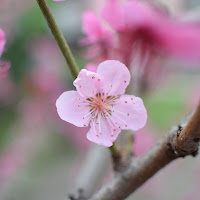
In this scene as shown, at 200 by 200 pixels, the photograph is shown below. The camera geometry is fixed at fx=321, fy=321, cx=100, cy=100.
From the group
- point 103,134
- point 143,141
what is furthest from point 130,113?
point 143,141

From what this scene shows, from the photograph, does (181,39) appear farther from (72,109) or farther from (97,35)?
(72,109)

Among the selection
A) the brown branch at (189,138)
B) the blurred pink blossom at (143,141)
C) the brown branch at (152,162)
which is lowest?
the blurred pink blossom at (143,141)

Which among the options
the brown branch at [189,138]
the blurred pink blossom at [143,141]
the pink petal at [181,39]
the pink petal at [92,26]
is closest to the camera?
the brown branch at [189,138]

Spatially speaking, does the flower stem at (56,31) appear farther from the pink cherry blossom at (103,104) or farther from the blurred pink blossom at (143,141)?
the blurred pink blossom at (143,141)

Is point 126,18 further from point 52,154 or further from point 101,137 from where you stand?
point 52,154

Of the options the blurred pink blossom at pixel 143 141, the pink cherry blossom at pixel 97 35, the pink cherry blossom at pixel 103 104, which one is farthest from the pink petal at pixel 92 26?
the blurred pink blossom at pixel 143 141

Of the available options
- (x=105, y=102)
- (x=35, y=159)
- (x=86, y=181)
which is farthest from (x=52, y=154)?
(x=105, y=102)

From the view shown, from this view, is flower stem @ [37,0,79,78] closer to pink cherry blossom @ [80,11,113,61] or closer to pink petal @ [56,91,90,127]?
pink petal @ [56,91,90,127]
